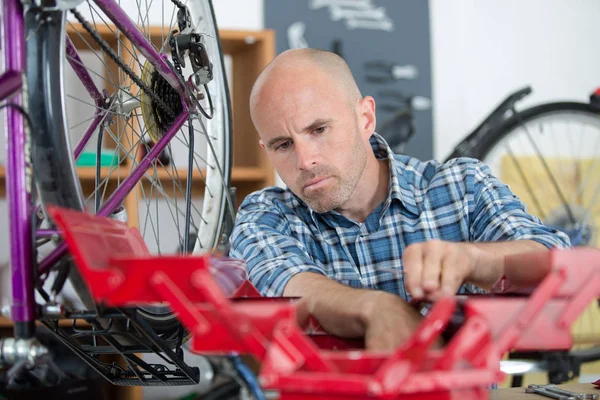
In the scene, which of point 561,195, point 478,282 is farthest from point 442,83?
point 478,282

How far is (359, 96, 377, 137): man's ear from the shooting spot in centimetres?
122

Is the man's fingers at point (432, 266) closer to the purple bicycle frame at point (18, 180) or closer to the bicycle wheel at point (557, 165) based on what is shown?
the purple bicycle frame at point (18, 180)

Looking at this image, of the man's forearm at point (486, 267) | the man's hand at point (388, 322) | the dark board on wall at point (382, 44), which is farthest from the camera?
the dark board on wall at point (382, 44)

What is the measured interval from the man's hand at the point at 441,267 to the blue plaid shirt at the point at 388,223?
43 cm

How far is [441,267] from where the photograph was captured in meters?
0.59

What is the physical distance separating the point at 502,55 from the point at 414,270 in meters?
2.32

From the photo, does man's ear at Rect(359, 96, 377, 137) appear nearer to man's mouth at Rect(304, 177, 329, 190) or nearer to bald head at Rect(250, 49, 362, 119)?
bald head at Rect(250, 49, 362, 119)

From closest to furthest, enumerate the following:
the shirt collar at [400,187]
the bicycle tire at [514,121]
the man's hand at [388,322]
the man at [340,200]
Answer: the man's hand at [388,322] < the man at [340,200] < the shirt collar at [400,187] < the bicycle tire at [514,121]

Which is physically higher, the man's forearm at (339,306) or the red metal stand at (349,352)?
the red metal stand at (349,352)

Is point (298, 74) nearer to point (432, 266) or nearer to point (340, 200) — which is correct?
point (340, 200)

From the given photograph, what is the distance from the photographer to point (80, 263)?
48 cm

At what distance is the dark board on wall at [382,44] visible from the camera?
2.47 meters

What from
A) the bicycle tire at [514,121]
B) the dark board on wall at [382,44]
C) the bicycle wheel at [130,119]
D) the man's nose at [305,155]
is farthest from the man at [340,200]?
the dark board on wall at [382,44]

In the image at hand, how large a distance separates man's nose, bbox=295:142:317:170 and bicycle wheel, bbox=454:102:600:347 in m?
1.31
